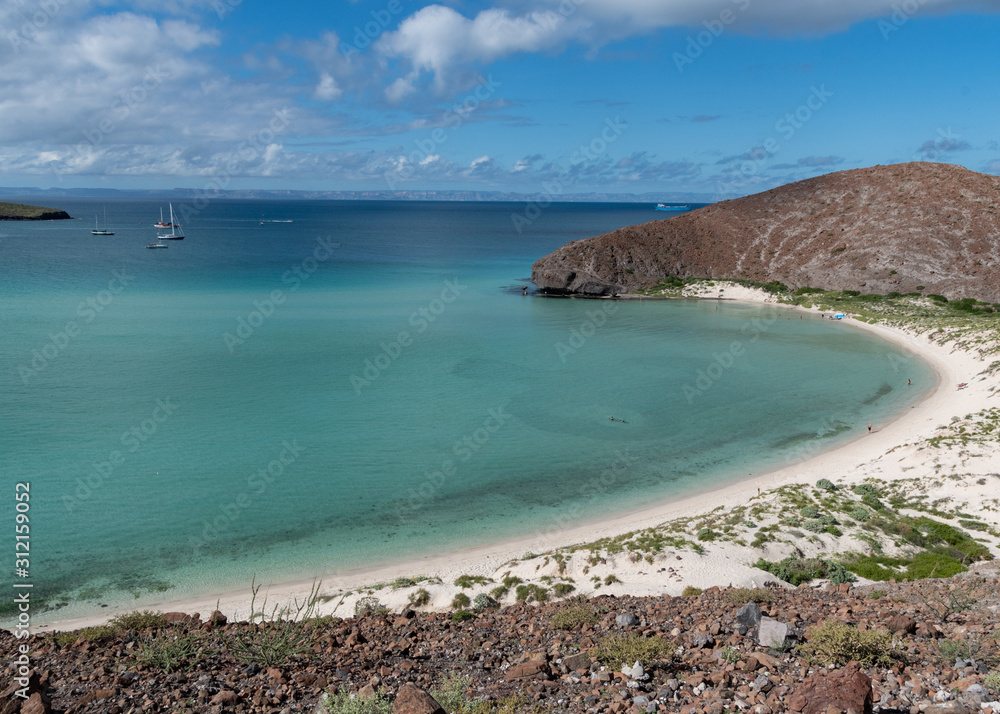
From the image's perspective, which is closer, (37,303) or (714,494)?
(714,494)

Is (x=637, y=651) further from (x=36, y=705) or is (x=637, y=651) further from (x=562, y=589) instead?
(x=36, y=705)

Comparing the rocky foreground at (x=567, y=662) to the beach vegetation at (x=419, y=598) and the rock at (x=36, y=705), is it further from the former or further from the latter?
the beach vegetation at (x=419, y=598)

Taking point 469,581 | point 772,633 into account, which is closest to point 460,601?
point 469,581

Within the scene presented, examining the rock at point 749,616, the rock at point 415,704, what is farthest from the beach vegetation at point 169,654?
the rock at point 749,616

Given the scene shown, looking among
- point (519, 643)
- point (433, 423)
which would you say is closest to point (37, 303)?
point (433, 423)

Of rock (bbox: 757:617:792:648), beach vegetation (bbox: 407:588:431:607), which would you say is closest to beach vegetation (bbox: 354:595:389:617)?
beach vegetation (bbox: 407:588:431:607)

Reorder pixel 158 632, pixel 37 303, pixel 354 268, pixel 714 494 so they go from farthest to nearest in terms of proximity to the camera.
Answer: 1. pixel 354 268
2. pixel 37 303
3. pixel 714 494
4. pixel 158 632

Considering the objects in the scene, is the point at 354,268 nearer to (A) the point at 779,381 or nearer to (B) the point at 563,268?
(B) the point at 563,268
